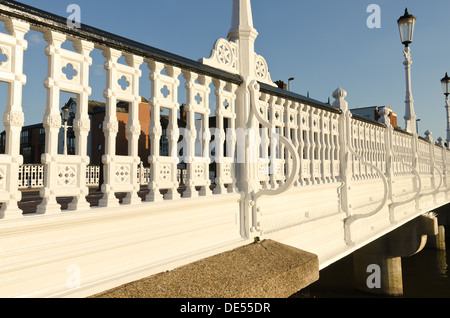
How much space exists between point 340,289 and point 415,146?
7.31 meters

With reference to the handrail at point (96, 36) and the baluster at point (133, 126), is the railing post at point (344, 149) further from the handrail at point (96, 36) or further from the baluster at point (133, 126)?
the baluster at point (133, 126)

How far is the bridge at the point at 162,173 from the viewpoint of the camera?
1.96 metres

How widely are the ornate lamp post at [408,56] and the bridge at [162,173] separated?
5.78 metres

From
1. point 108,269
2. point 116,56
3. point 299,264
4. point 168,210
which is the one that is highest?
point 116,56

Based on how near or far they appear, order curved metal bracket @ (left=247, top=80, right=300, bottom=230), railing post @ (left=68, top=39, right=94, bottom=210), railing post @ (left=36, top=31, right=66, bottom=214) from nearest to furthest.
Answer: railing post @ (left=36, top=31, right=66, bottom=214)
railing post @ (left=68, top=39, right=94, bottom=210)
curved metal bracket @ (left=247, top=80, right=300, bottom=230)

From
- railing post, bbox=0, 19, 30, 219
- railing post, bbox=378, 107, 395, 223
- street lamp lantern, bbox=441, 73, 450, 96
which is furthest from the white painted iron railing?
street lamp lantern, bbox=441, 73, 450, 96

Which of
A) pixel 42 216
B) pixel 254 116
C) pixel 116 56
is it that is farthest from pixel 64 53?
pixel 254 116

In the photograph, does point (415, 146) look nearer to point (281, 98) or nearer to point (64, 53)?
point (281, 98)

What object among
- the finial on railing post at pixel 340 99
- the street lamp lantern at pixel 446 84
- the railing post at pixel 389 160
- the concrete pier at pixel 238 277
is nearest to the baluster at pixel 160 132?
the concrete pier at pixel 238 277

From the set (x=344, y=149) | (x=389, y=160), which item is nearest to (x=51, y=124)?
(x=344, y=149)

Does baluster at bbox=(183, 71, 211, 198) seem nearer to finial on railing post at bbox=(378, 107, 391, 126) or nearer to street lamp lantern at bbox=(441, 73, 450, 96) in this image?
finial on railing post at bbox=(378, 107, 391, 126)

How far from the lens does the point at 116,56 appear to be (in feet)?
8.26

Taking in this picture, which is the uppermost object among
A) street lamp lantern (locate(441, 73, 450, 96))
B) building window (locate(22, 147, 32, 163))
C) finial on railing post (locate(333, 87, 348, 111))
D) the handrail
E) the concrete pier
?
street lamp lantern (locate(441, 73, 450, 96))

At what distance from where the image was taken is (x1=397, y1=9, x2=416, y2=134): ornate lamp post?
30.3 feet
